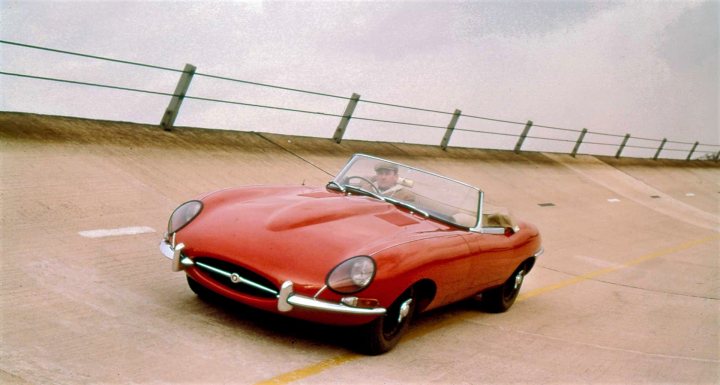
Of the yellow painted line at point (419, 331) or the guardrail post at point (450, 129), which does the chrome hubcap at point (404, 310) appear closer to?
the yellow painted line at point (419, 331)

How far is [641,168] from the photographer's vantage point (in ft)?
106

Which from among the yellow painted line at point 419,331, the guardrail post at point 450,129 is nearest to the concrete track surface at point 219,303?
the yellow painted line at point 419,331

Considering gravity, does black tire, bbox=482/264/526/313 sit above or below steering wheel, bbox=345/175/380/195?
below

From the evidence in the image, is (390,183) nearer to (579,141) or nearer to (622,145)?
(579,141)

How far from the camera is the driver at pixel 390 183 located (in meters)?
6.81

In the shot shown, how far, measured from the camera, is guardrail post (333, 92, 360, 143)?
17188 millimetres

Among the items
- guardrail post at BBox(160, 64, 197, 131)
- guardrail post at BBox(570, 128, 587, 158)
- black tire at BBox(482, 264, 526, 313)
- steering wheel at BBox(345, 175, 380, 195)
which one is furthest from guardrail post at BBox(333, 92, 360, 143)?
guardrail post at BBox(570, 128, 587, 158)

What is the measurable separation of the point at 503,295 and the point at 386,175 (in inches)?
66.5

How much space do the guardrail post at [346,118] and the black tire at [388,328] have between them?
460 inches

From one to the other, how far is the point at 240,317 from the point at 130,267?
146cm

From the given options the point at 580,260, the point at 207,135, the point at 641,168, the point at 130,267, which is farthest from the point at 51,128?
the point at 641,168

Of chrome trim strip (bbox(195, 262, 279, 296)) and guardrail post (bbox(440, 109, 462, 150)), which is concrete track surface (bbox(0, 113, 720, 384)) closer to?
chrome trim strip (bbox(195, 262, 279, 296))

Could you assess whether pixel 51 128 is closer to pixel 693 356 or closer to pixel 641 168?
pixel 693 356

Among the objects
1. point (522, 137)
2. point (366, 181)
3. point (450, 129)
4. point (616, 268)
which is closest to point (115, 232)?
point (366, 181)
